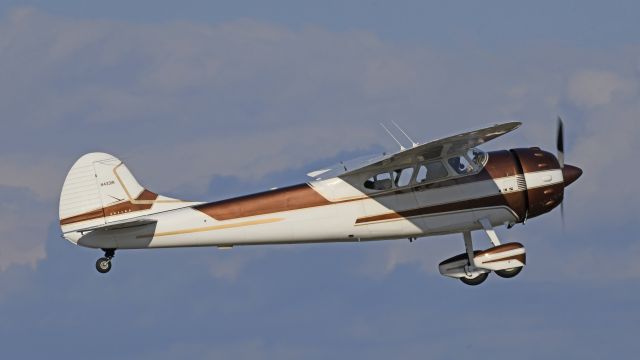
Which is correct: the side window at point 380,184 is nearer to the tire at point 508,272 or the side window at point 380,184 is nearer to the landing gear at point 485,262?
the landing gear at point 485,262

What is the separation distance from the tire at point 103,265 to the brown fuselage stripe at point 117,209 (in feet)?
2.18

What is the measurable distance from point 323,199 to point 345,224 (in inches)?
19.2

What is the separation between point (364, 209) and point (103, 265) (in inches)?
151

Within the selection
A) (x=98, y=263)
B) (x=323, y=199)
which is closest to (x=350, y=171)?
(x=323, y=199)

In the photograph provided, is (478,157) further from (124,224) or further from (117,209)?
(117,209)

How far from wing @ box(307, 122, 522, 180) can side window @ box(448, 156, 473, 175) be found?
132 millimetres

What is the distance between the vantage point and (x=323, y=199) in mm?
24078

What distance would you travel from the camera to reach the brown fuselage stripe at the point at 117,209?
78.9 feet

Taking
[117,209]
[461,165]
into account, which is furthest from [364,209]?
[117,209]

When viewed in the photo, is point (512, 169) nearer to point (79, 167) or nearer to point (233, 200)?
point (233, 200)

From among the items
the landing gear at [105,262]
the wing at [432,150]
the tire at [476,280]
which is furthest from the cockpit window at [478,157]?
the landing gear at [105,262]

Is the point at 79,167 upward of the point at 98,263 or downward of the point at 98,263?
upward

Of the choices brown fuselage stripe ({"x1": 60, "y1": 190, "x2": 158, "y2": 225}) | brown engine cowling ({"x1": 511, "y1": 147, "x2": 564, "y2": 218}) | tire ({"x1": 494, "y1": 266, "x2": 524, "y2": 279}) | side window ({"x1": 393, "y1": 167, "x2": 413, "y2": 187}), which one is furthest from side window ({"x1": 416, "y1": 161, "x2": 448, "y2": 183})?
brown fuselage stripe ({"x1": 60, "y1": 190, "x2": 158, "y2": 225})

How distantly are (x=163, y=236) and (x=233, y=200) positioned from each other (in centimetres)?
114
